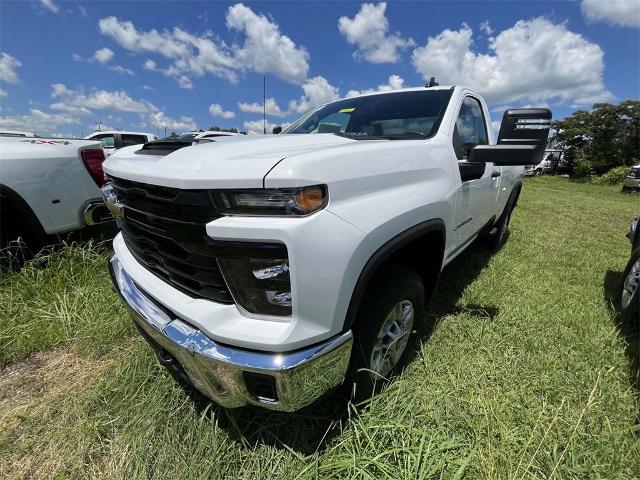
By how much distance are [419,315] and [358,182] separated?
1090 mm

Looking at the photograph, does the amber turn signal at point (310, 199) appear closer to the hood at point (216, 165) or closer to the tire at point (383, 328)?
the hood at point (216, 165)

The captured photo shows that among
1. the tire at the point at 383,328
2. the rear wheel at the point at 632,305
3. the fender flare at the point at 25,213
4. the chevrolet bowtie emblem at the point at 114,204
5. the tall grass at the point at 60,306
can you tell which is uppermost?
the chevrolet bowtie emblem at the point at 114,204

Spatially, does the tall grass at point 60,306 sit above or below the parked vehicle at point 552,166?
above

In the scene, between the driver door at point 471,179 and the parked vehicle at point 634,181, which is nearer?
the driver door at point 471,179

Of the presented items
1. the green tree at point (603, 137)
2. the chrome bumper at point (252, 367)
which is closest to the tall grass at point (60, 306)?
the chrome bumper at point (252, 367)

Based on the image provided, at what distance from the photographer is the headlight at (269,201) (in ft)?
4.11

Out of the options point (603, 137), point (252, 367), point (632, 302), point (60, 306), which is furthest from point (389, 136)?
A: point (603, 137)

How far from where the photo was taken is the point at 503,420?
182cm

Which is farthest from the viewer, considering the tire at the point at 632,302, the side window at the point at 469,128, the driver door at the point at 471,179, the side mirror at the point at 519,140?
the tire at the point at 632,302

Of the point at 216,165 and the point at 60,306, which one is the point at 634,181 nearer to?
the point at 216,165

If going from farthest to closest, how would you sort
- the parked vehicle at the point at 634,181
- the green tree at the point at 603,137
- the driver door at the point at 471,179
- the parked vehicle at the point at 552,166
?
the parked vehicle at the point at 552,166, the green tree at the point at 603,137, the parked vehicle at the point at 634,181, the driver door at the point at 471,179

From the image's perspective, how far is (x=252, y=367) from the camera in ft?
4.18

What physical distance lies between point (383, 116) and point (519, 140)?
1.01 m

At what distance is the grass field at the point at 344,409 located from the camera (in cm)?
163
